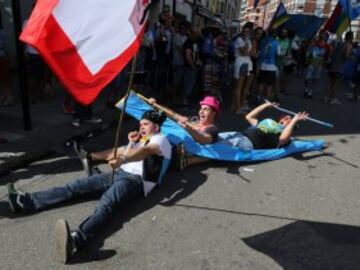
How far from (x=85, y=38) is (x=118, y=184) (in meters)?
1.47

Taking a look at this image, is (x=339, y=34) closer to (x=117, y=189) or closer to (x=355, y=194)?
(x=355, y=194)

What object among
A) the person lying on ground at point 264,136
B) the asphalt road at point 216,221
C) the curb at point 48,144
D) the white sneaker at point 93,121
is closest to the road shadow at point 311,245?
the asphalt road at point 216,221

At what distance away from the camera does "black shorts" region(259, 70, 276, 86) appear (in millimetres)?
9495

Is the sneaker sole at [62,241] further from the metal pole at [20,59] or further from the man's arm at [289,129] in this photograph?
the man's arm at [289,129]

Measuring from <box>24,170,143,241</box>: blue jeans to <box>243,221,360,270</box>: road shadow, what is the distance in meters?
1.22

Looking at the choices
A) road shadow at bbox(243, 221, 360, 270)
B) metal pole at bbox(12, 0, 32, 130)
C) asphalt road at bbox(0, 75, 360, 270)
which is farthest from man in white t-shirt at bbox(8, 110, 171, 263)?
metal pole at bbox(12, 0, 32, 130)

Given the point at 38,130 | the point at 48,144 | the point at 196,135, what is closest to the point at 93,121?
the point at 38,130

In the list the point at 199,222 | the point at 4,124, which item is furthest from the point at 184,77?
the point at 199,222

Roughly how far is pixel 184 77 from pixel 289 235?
5555 mm

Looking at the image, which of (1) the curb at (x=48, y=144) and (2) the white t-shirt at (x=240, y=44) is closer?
(1) the curb at (x=48, y=144)

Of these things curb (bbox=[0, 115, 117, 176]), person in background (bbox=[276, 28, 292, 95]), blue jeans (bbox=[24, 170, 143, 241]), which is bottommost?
curb (bbox=[0, 115, 117, 176])

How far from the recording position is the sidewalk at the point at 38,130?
5.40m

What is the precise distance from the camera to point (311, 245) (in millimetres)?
3869

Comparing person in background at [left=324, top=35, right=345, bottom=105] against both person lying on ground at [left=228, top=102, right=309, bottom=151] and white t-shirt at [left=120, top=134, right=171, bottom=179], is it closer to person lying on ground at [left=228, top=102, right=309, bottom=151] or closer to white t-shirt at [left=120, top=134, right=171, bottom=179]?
person lying on ground at [left=228, top=102, right=309, bottom=151]
